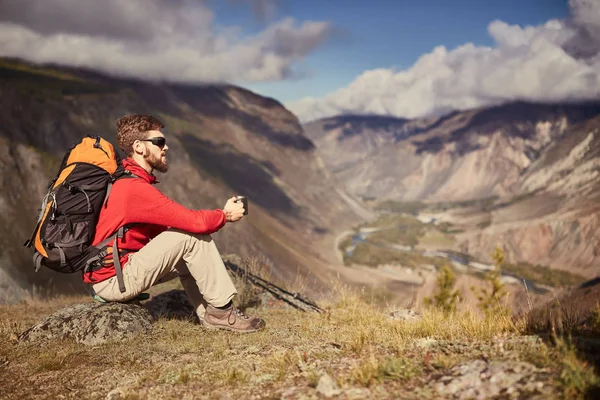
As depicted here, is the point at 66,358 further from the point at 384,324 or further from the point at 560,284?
the point at 560,284

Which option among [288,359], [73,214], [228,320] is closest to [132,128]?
[73,214]

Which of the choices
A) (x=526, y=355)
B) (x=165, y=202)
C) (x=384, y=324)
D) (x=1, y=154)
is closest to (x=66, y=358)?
(x=165, y=202)

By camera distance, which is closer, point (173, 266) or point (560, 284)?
point (173, 266)

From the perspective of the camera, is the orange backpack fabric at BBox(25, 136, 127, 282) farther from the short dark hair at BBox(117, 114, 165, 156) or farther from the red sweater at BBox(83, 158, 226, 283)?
the short dark hair at BBox(117, 114, 165, 156)

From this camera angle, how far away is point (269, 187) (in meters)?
194

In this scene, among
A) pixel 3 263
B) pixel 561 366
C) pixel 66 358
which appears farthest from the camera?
pixel 3 263

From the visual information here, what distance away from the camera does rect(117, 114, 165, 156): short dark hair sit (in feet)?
19.4

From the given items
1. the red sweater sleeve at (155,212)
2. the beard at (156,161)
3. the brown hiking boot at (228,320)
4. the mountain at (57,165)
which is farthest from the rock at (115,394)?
the mountain at (57,165)

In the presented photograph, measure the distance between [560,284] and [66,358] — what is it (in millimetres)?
163172

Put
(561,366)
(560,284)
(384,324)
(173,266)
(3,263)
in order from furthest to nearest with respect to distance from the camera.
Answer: (560,284) < (3,263) < (384,324) < (173,266) < (561,366)

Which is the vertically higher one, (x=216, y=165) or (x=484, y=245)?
(x=216, y=165)

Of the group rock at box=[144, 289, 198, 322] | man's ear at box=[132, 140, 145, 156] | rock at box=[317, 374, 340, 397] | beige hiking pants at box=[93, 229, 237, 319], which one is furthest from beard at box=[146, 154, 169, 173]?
rock at box=[317, 374, 340, 397]

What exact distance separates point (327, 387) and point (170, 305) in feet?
18.3

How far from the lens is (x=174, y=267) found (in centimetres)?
641
